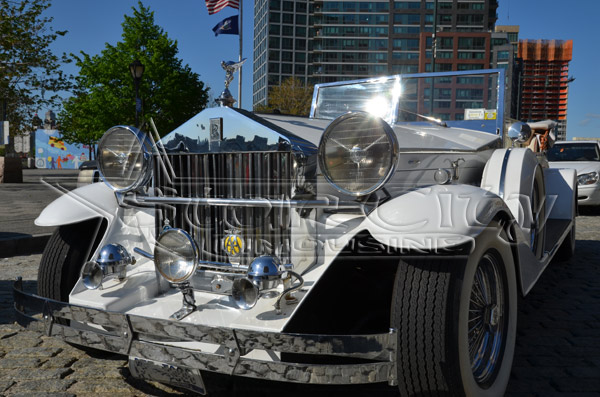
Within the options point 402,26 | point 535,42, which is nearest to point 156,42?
point 402,26

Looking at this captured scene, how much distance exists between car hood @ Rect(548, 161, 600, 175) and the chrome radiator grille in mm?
8939

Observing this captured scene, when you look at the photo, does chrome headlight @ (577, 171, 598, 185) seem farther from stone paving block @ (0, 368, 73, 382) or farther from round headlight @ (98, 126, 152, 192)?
stone paving block @ (0, 368, 73, 382)

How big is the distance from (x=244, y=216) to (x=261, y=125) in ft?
1.47

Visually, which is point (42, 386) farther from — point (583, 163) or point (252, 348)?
point (583, 163)

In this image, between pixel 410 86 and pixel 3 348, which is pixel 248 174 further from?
pixel 410 86

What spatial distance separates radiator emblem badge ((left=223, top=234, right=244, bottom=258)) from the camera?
2703 mm

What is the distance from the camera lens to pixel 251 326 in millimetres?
2227

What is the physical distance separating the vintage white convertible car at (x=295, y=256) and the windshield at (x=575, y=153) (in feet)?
29.6

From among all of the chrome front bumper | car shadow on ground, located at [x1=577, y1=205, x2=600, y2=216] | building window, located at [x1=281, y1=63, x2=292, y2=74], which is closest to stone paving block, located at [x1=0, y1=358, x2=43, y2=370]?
the chrome front bumper

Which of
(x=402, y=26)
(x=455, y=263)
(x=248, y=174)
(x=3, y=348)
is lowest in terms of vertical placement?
(x=3, y=348)

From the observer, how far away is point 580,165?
10.8 m

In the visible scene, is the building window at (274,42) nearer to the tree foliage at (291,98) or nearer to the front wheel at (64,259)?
the tree foliage at (291,98)

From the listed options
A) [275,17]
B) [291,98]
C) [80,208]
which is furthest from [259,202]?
[275,17]

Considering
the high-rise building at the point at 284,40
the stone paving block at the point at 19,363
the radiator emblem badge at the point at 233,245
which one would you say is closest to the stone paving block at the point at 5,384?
the stone paving block at the point at 19,363
